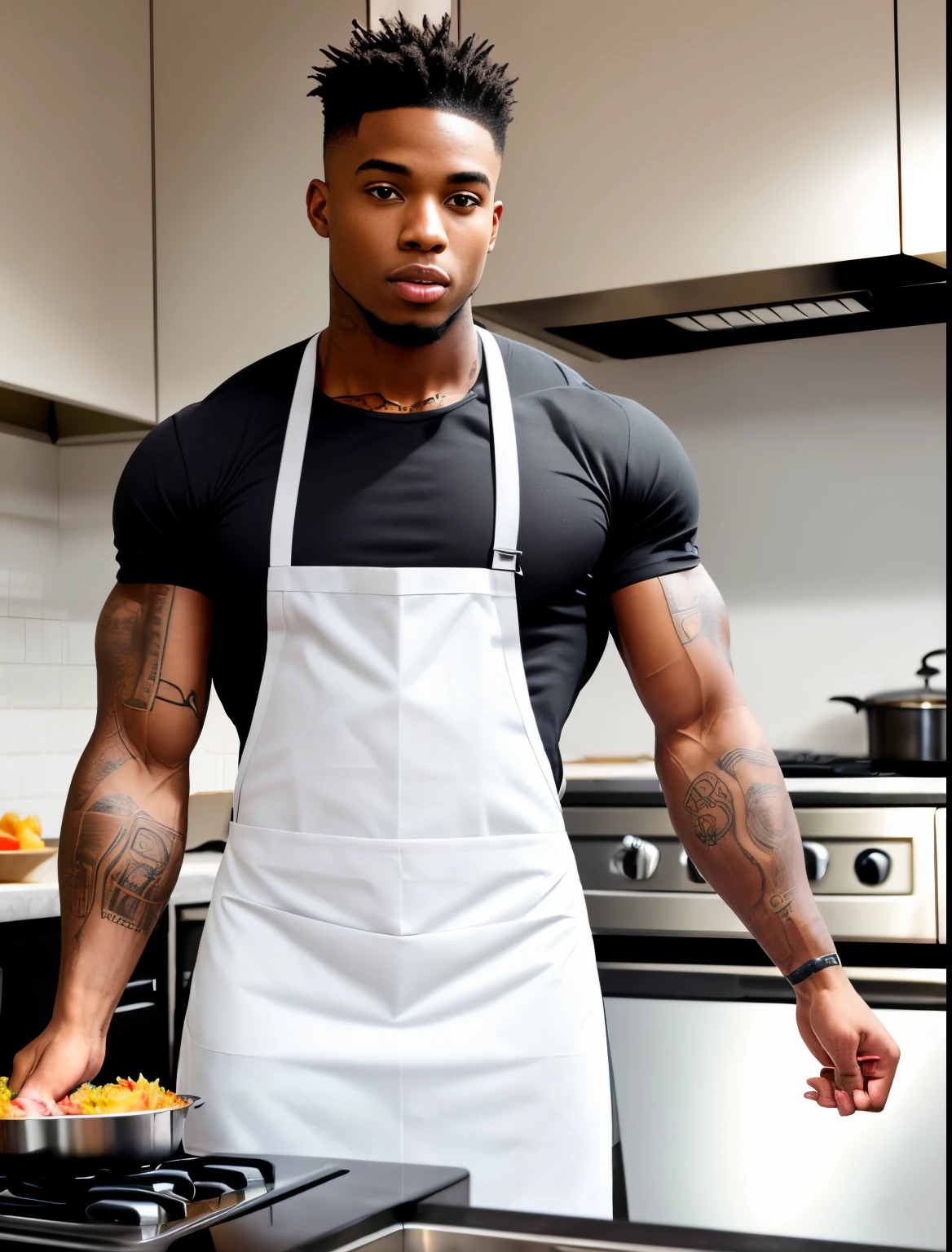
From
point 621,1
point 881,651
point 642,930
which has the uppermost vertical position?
point 621,1

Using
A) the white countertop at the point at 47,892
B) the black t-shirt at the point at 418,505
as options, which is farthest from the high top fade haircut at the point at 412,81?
the white countertop at the point at 47,892

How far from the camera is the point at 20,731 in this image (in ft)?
8.79

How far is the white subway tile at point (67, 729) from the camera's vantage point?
8.97 feet

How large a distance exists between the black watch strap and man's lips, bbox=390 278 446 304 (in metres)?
0.62

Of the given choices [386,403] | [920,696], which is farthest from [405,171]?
[920,696]

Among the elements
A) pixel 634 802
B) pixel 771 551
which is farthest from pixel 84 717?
pixel 771 551

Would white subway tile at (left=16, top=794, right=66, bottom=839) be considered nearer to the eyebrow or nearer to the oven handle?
the oven handle

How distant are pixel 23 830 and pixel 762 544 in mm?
1362

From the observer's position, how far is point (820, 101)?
2.20m

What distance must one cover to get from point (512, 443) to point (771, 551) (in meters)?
1.49

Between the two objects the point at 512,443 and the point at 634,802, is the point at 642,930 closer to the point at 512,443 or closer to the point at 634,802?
the point at 634,802

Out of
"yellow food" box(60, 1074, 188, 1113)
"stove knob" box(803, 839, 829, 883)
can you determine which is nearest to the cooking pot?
"stove knob" box(803, 839, 829, 883)

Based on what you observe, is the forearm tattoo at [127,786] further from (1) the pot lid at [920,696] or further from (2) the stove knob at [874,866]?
(1) the pot lid at [920,696]

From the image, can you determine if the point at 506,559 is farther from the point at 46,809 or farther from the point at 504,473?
the point at 46,809
